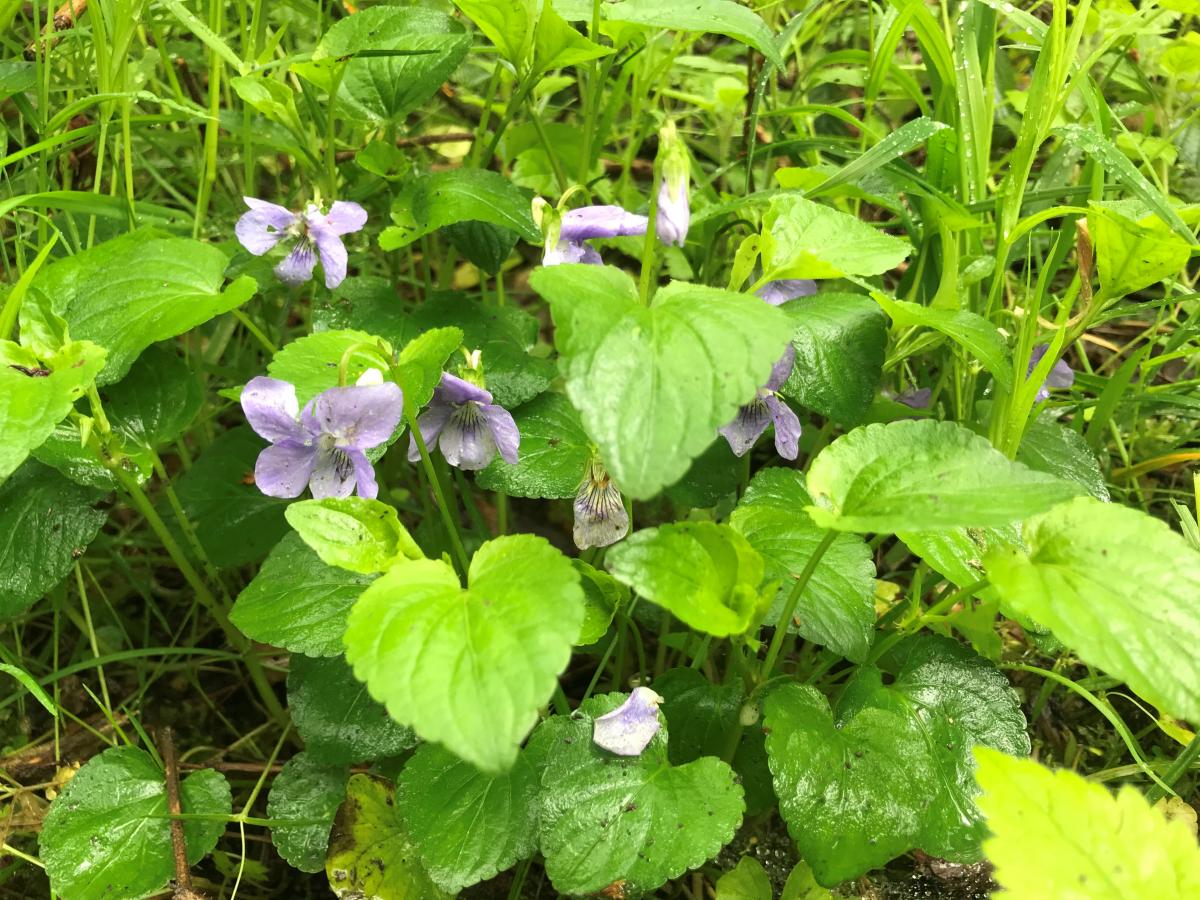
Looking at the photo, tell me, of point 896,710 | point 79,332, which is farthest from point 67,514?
point 896,710

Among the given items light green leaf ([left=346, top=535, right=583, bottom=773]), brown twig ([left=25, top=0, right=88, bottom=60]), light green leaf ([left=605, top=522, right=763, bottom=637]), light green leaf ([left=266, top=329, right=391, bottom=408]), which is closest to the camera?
light green leaf ([left=346, top=535, right=583, bottom=773])

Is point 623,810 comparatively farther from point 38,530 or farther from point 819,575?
point 38,530

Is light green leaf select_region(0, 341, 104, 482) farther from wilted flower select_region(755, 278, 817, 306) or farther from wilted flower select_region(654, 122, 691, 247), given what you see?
wilted flower select_region(755, 278, 817, 306)

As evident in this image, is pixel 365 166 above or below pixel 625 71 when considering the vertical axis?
below

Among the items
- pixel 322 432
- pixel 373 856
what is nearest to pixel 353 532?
pixel 322 432

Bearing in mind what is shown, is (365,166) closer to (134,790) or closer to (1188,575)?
(134,790)

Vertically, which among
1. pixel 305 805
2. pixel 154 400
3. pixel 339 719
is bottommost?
pixel 305 805

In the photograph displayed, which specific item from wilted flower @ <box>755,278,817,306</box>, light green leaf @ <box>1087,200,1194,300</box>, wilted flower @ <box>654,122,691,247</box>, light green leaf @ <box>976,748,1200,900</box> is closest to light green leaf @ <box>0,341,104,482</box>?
wilted flower @ <box>654,122,691,247</box>
